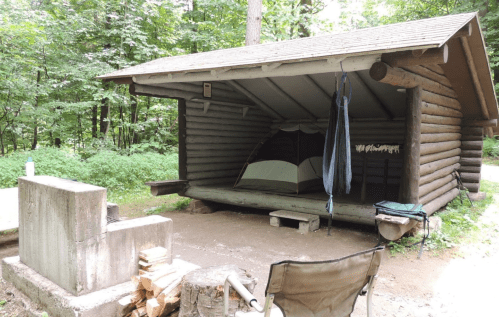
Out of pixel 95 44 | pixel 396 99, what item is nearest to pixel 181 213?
pixel 396 99

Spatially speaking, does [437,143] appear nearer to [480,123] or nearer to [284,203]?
[480,123]

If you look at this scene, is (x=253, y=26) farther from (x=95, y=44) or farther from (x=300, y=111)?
(x=95, y=44)

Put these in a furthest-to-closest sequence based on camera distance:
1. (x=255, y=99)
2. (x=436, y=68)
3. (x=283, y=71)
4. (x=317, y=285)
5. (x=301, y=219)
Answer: (x=255, y=99), (x=436, y=68), (x=301, y=219), (x=283, y=71), (x=317, y=285)

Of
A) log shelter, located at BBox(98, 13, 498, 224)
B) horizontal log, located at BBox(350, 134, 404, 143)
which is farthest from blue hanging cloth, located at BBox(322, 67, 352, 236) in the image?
horizontal log, located at BBox(350, 134, 404, 143)

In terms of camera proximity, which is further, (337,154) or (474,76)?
(474,76)

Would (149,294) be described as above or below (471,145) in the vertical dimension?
below

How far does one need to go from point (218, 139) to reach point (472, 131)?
585 cm

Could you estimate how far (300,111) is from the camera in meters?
8.19

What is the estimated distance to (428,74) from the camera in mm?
5164

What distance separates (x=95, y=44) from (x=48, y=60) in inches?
81.5

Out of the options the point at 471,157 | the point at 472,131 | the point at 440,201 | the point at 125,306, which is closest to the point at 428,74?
the point at 440,201

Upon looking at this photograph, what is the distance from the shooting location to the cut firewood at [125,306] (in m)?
2.56

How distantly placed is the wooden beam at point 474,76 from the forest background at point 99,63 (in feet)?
24.0

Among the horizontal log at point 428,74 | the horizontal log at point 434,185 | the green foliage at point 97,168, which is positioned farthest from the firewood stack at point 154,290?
the green foliage at point 97,168
